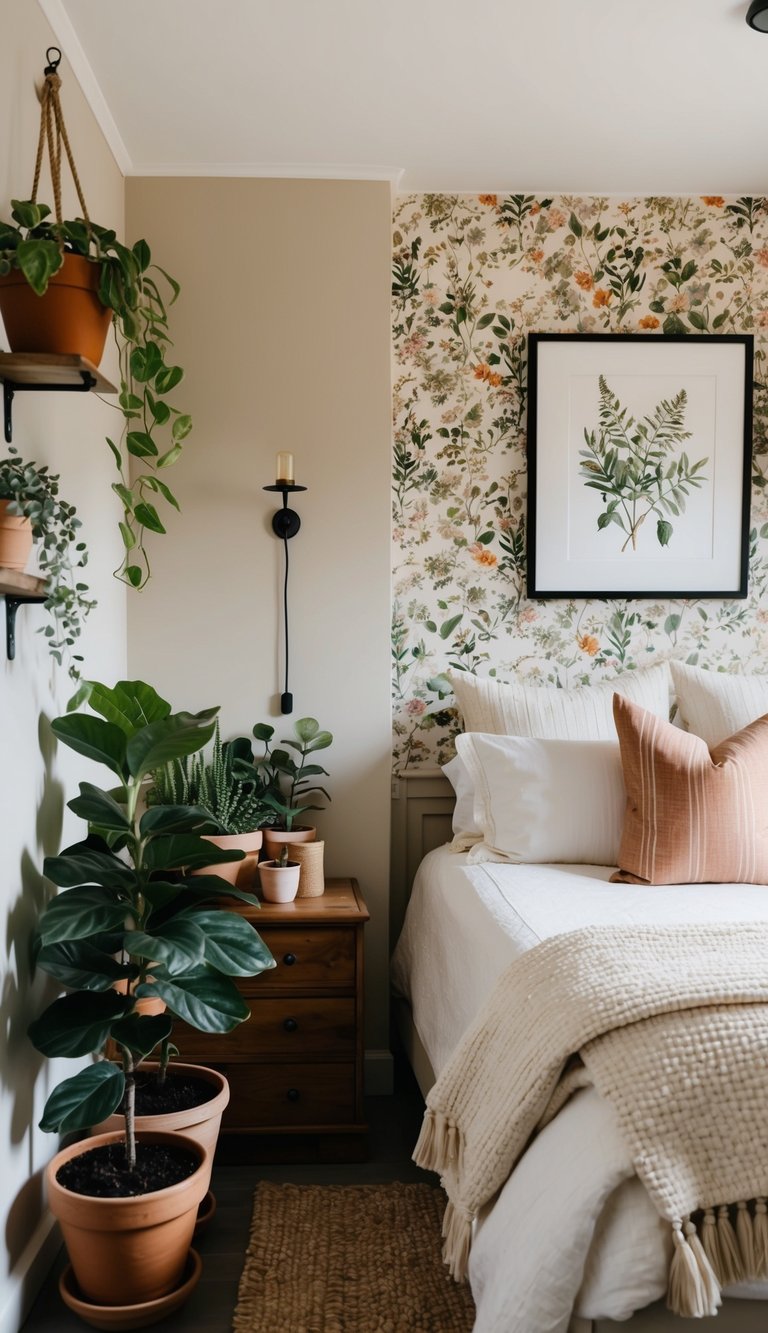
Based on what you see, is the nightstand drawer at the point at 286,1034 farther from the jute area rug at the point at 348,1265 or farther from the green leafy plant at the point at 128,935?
the green leafy plant at the point at 128,935

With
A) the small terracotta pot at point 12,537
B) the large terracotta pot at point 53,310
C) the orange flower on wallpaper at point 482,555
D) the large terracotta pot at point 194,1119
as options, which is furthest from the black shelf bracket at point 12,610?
the orange flower on wallpaper at point 482,555

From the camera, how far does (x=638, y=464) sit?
317cm

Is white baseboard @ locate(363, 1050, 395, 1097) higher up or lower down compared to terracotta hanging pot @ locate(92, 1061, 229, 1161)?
lower down

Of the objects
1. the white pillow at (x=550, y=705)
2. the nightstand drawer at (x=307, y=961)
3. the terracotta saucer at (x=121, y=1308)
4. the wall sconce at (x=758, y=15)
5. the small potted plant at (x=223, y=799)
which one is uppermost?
the wall sconce at (x=758, y=15)

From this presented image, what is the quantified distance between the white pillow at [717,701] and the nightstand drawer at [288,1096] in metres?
1.33

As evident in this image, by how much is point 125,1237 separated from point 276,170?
2.63 metres

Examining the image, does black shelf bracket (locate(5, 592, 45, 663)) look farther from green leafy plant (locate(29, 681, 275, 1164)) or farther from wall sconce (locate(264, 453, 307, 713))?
wall sconce (locate(264, 453, 307, 713))

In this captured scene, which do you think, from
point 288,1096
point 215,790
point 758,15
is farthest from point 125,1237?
point 758,15

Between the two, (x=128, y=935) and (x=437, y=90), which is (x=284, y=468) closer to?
(x=437, y=90)

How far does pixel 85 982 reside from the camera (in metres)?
1.98

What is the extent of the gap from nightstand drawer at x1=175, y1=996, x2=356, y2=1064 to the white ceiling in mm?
2202

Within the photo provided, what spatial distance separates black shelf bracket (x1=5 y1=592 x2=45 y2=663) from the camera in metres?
1.87

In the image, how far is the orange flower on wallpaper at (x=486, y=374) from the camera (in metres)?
3.16

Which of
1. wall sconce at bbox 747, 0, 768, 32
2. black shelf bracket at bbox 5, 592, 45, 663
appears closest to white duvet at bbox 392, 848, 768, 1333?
black shelf bracket at bbox 5, 592, 45, 663
